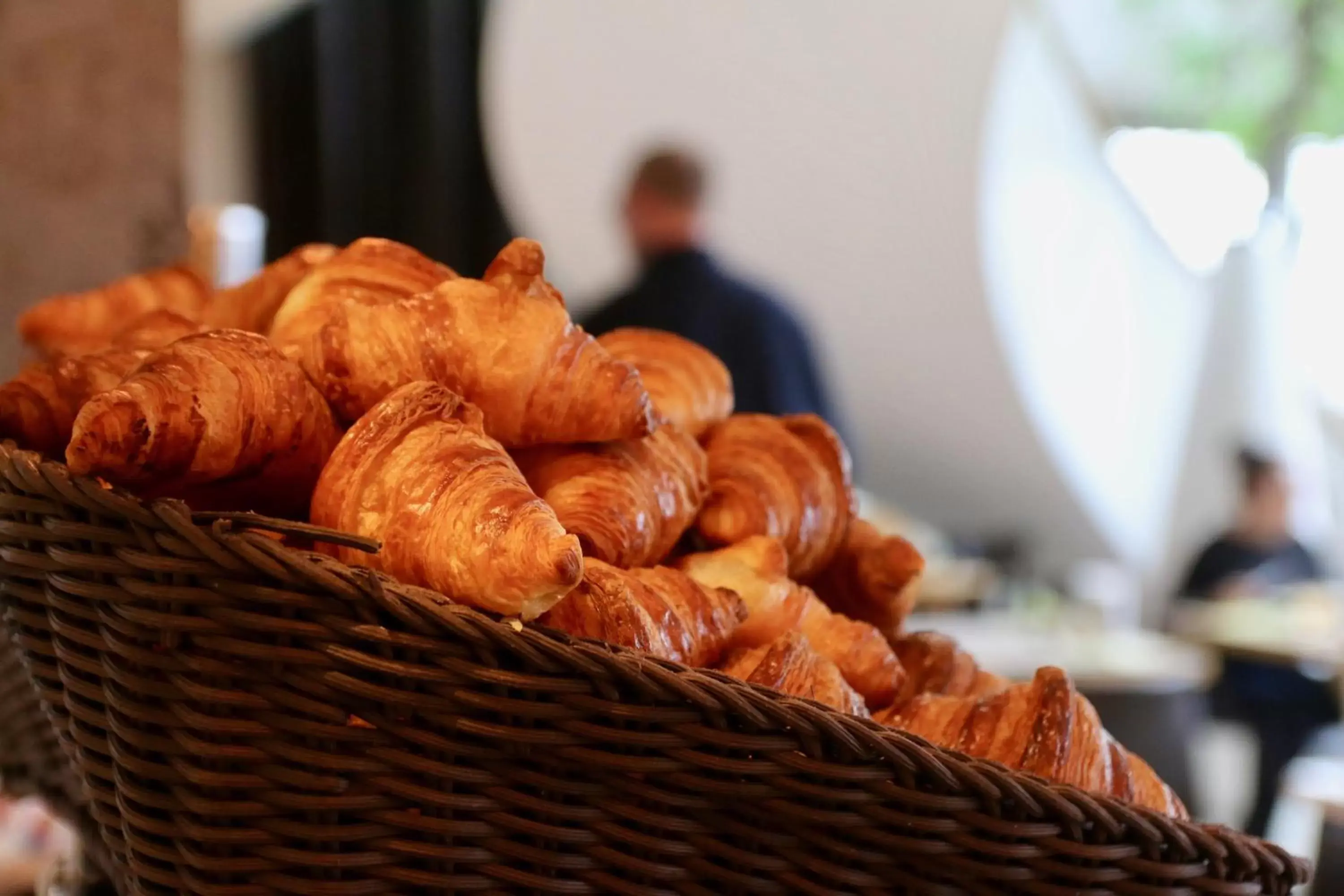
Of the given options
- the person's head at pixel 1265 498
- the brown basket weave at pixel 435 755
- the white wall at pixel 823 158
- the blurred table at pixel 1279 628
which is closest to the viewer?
the brown basket weave at pixel 435 755

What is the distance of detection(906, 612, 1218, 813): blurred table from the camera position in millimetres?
2717

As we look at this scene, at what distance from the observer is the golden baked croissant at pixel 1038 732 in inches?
23.9

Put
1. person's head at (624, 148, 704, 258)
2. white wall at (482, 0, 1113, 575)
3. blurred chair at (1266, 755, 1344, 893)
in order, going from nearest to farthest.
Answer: blurred chair at (1266, 755, 1344, 893)
person's head at (624, 148, 704, 258)
white wall at (482, 0, 1113, 575)

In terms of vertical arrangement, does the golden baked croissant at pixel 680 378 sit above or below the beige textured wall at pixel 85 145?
below

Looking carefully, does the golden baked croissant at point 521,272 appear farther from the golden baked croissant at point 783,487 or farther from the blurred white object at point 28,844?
the blurred white object at point 28,844

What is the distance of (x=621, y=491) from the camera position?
633mm

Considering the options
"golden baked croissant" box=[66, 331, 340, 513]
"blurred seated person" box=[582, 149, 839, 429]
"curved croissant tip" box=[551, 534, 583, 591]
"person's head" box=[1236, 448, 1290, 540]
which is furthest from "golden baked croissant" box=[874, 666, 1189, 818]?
"person's head" box=[1236, 448, 1290, 540]

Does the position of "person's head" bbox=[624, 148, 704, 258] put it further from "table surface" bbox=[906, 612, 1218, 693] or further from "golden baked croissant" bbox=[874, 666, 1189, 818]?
"golden baked croissant" bbox=[874, 666, 1189, 818]

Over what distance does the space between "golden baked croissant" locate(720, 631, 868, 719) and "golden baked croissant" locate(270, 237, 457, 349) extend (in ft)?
0.91

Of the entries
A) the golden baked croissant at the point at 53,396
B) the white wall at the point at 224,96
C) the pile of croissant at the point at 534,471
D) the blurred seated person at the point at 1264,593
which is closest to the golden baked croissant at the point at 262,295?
the pile of croissant at the point at 534,471

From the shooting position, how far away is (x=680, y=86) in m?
4.60

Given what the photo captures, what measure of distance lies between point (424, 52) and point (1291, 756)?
3528 millimetres

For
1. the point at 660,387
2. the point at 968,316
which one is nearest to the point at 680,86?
the point at 968,316

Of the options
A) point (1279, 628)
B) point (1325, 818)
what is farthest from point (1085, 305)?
point (1325, 818)
